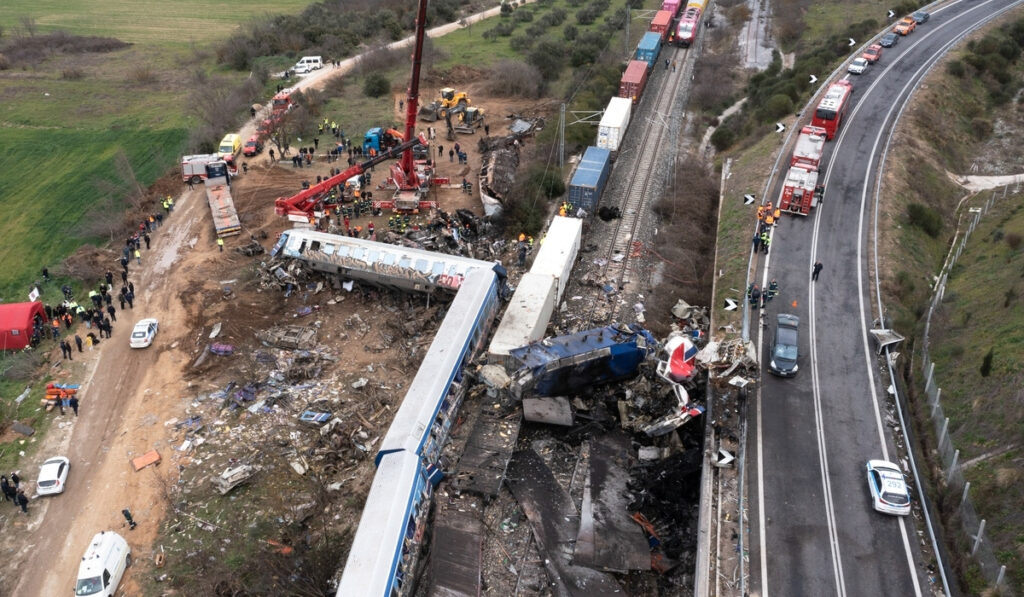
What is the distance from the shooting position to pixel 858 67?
5441cm

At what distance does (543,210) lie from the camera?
42.8 meters

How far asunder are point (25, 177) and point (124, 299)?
24960 mm

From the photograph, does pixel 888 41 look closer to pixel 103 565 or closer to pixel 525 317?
pixel 525 317

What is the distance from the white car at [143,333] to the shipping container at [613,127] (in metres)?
28.6

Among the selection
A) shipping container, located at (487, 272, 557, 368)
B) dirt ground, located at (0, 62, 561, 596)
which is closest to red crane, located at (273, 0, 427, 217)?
dirt ground, located at (0, 62, 561, 596)

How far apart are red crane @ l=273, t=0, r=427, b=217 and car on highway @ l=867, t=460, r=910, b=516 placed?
1187 inches

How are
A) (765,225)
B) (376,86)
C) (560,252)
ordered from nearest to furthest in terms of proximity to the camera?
(560,252), (765,225), (376,86)

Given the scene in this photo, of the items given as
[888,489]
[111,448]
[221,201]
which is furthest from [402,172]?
[888,489]

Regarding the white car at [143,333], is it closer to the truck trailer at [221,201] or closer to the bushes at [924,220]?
the truck trailer at [221,201]

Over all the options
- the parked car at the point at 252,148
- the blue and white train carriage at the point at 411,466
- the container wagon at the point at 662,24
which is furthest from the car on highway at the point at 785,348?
the container wagon at the point at 662,24

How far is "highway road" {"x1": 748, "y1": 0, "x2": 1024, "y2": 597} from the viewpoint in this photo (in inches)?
795

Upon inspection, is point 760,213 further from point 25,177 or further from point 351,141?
point 25,177

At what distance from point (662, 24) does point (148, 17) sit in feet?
238

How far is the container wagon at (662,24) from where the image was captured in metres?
69.3
